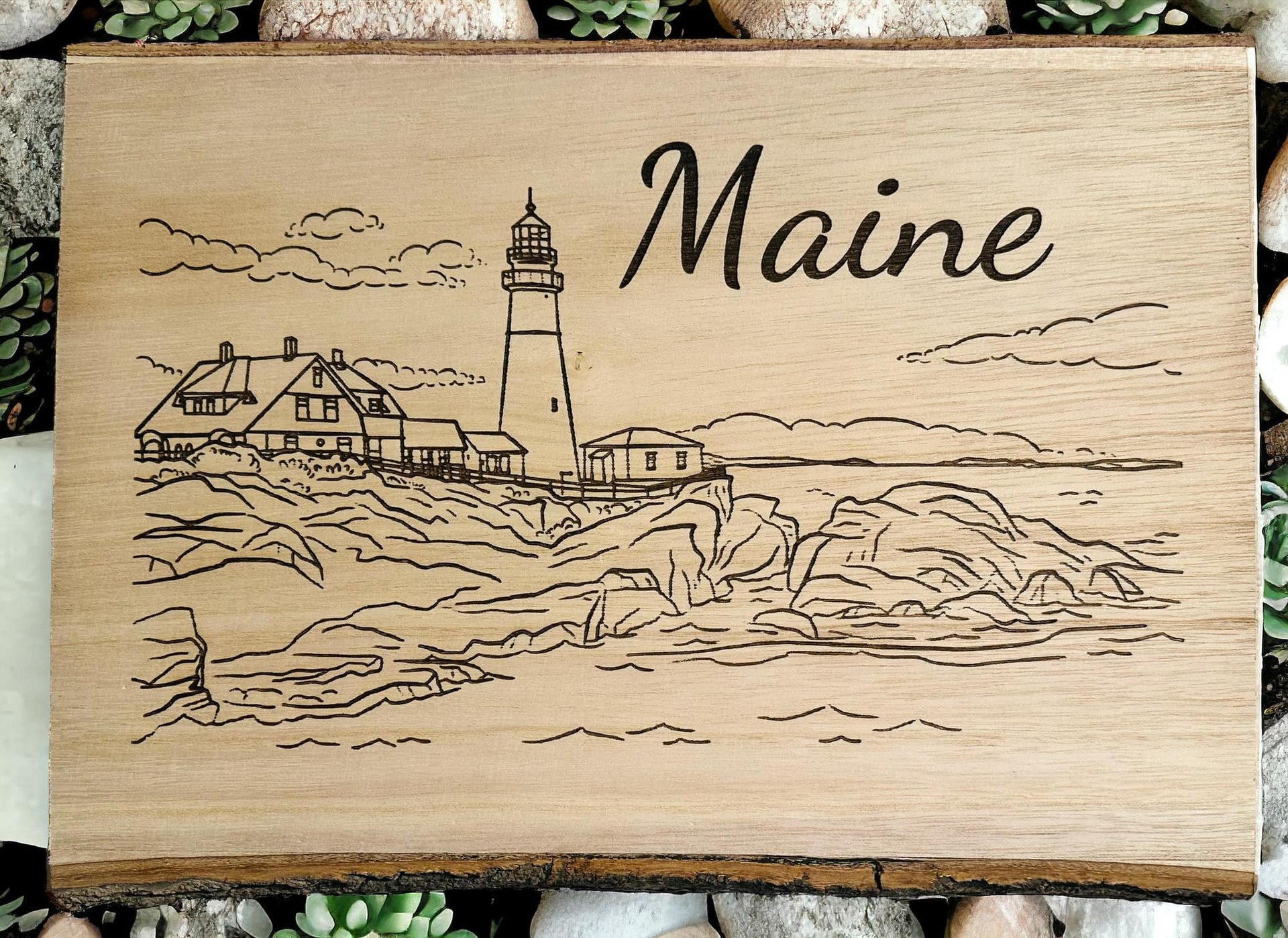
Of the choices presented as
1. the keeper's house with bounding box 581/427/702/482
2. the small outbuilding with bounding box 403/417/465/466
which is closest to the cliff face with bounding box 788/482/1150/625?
the keeper's house with bounding box 581/427/702/482

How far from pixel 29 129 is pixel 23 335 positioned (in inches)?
11.2

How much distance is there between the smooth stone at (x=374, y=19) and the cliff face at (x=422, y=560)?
1.85 ft

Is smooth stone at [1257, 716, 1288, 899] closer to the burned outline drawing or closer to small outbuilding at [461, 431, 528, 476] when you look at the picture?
the burned outline drawing

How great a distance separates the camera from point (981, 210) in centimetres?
106

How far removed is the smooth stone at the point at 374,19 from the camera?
110 cm

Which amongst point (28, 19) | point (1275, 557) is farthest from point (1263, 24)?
point (28, 19)

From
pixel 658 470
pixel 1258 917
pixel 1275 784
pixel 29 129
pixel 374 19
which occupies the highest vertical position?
pixel 374 19

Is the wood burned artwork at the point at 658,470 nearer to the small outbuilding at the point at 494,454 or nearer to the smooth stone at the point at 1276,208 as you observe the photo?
the small outbuilding at the point at 494,454

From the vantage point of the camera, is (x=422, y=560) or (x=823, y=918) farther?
(x=823, y=918)

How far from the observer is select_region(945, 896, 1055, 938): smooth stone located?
1.14 metres

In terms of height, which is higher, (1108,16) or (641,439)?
(1108,16)

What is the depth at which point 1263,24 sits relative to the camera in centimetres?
113

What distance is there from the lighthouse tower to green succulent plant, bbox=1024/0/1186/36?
763 millimetres

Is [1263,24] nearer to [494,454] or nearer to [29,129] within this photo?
[494,454]
